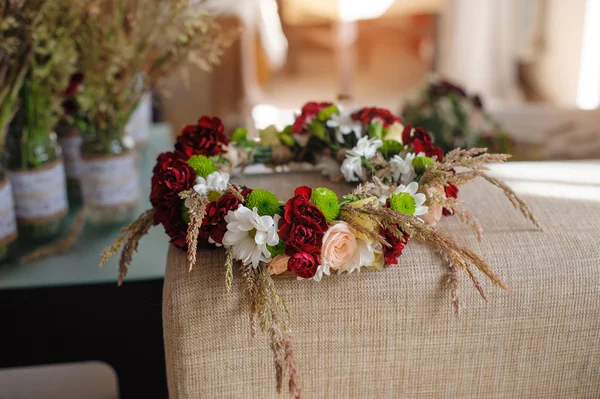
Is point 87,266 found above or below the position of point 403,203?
below

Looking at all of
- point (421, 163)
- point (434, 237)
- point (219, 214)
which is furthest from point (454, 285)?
point (219, 214)

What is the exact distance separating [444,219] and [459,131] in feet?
3.53

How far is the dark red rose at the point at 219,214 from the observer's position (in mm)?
774

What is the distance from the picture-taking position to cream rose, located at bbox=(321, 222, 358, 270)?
74 centimetres

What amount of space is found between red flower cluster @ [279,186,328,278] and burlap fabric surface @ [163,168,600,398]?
4 centimetres

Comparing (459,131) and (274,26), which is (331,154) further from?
(274,26)

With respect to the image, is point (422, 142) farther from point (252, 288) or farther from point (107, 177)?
point (107, 177)

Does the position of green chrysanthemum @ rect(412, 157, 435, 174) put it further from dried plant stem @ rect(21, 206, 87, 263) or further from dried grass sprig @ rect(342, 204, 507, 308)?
dried plant stem @ rect(21, 206, 87, 263)

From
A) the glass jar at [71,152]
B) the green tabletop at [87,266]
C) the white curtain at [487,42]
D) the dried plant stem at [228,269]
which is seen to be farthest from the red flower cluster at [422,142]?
the white curtain at [487,42]

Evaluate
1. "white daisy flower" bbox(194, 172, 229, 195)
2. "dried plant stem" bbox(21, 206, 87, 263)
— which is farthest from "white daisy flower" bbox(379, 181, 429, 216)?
"dried plant stem" bbox(21, 206, 87, 263)

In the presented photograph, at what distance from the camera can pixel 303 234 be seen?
2.42 feet

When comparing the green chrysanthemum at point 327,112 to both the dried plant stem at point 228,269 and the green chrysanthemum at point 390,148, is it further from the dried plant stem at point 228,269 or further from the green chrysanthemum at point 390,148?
the dried plant stem at point 228,269

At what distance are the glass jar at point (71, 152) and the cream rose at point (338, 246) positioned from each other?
0.98 m

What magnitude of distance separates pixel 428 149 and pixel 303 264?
275 millimetres
